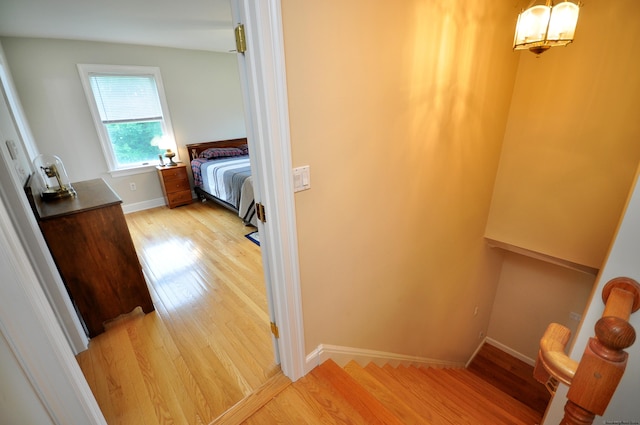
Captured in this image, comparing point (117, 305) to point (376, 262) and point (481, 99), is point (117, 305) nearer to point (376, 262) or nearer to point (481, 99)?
point (376, 262)

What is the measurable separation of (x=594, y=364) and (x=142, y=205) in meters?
5.42

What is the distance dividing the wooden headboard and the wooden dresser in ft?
9.59

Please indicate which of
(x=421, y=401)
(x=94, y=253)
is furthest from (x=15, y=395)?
(x=421, y=401)

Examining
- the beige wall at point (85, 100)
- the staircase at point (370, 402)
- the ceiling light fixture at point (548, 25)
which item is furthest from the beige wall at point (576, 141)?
the beige wall at point (85, 100)

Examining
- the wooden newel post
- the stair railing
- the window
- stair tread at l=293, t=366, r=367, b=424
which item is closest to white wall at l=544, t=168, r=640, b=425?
the stair railing

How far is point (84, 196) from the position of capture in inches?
78.9

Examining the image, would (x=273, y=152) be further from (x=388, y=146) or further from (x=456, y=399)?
(x=456, y=399)

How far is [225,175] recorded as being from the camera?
3953mm

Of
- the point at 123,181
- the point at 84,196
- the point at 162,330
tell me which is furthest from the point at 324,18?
the point at 123,181

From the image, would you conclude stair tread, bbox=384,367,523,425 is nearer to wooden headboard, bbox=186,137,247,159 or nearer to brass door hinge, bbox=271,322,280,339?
brass door hinge, bbox=271,322,280,339

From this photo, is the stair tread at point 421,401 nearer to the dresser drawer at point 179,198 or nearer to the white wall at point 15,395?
the white wall at point 15,395

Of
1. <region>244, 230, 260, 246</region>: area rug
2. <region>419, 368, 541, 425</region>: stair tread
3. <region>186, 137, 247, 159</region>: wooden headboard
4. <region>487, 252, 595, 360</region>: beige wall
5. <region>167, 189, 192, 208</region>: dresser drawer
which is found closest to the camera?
<region>419, 368, 541, 425</region>: stair tread

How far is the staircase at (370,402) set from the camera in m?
1.30

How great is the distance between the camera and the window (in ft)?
13.0
